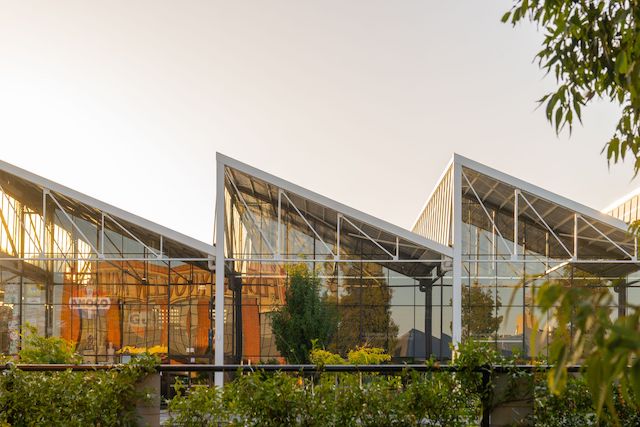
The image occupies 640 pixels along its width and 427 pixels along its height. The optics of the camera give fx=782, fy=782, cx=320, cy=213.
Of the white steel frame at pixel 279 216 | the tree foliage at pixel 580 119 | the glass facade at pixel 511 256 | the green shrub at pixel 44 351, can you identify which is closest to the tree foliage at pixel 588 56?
the tree foliage at pixel 580 119

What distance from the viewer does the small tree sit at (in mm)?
22156

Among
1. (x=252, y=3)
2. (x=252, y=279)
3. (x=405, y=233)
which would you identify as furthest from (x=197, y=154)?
(x=252, y=3)

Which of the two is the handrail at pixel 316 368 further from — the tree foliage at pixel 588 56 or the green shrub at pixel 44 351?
the green shrub at pixel 44 351

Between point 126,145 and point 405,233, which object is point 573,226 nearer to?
point 405,233

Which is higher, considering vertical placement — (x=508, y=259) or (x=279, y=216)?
(x=279, y=216)

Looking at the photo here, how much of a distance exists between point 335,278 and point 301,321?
108 inches

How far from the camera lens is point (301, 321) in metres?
22.2

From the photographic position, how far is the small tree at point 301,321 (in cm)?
2216

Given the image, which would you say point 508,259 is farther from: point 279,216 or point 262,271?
point 262,271

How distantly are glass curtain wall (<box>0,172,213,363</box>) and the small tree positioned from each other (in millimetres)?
2513

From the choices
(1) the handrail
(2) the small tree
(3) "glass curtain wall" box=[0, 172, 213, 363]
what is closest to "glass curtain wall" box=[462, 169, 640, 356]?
(2) the small tree

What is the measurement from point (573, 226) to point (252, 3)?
47.0 feet

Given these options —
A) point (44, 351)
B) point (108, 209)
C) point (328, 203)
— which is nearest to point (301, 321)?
point (328, 203)

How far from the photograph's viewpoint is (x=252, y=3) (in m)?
14.5
